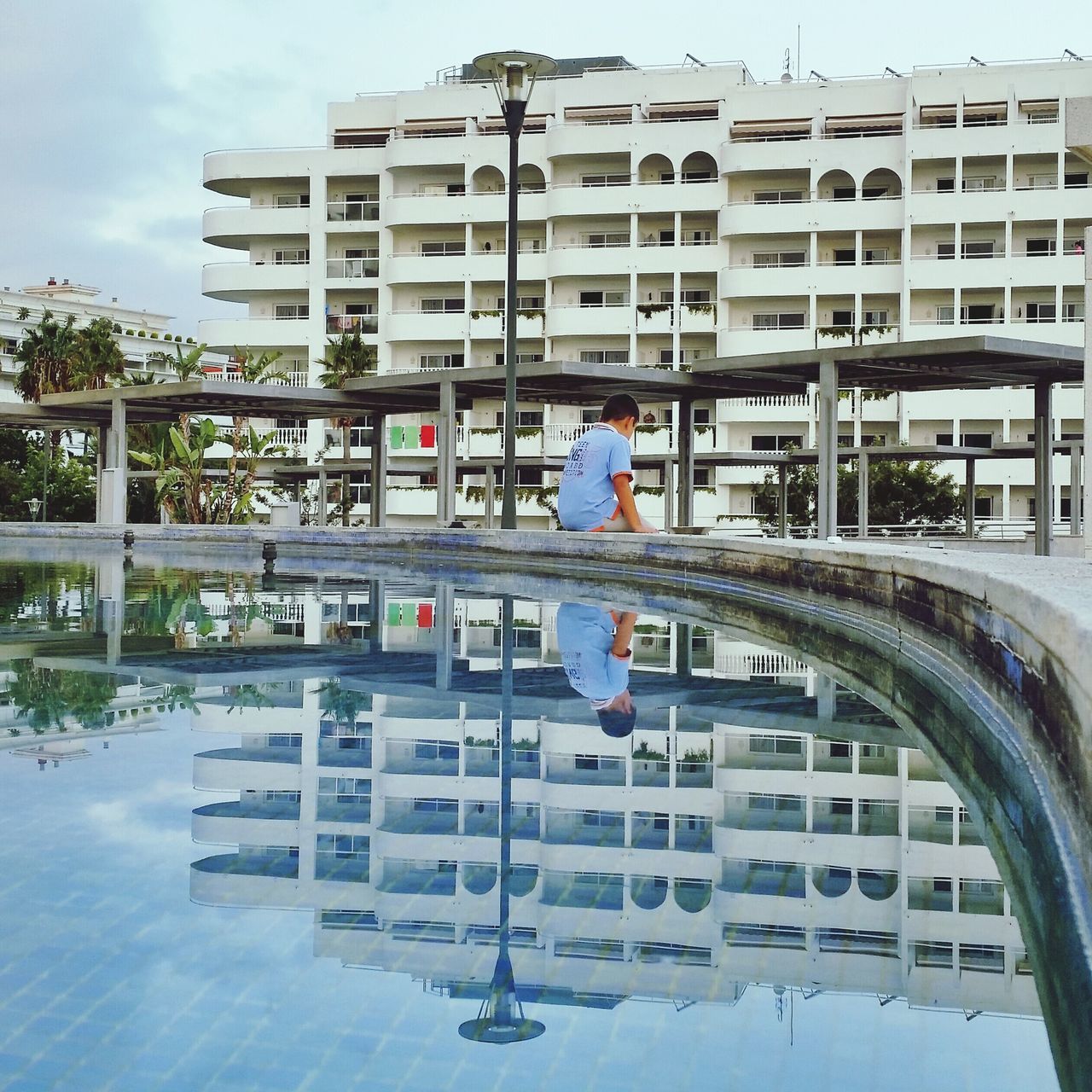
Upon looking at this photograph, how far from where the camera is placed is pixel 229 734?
621cm

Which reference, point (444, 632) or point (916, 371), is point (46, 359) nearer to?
point (916, 371)

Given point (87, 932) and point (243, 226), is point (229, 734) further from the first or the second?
point (243, 226)

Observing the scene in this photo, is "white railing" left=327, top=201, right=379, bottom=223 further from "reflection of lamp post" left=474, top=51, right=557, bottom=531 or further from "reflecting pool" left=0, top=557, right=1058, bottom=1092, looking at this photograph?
"reflecting pool" left=0, top=557, right=1058, bottom=1092

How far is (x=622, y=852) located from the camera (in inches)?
168

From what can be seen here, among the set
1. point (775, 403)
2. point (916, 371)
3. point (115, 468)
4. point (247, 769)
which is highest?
point (775, 403)

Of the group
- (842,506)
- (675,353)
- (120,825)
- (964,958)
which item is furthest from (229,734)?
(675,353)

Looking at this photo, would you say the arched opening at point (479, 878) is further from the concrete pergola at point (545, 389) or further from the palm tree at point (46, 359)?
the palm tree at point (46, 359)

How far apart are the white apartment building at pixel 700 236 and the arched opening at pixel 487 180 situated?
0.44 feet

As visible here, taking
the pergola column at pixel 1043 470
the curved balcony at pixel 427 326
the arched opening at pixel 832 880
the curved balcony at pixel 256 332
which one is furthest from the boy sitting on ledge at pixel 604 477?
the curved balcony at pixel 256 332

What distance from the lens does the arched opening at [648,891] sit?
3.72 metres

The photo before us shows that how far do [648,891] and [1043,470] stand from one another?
2185 centimetres

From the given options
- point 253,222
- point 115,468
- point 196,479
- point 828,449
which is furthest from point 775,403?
point 828,449

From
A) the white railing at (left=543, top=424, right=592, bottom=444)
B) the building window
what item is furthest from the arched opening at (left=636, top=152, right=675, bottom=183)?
the building window

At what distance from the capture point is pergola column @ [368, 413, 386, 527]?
106 ft
